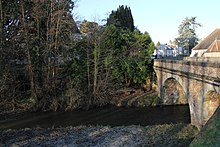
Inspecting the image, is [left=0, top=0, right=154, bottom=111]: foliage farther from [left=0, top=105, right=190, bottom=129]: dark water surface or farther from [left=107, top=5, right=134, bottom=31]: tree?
[left=107, top=5, right=134, bottom=31]: tree

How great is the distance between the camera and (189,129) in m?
16.0

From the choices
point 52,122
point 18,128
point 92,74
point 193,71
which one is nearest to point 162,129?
point 193,71

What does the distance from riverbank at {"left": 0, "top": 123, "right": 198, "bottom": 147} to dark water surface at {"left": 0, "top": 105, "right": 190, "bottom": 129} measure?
6.15 feet

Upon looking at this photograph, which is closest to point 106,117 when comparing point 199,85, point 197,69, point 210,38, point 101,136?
point 101,136

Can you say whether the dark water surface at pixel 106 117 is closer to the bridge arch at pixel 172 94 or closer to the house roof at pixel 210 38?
the bridge arch at pixel 172 94

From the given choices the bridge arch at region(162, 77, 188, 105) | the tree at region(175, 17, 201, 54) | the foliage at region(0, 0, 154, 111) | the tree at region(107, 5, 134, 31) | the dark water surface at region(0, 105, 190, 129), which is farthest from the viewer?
the tree at region(175, 17, 201, 54)

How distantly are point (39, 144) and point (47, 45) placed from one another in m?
12.7

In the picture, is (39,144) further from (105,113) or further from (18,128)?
(105,113)

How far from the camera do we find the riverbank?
13750 mm

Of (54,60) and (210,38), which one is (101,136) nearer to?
(54,60)

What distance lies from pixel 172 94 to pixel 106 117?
8.25m

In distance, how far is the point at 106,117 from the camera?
68.3ft

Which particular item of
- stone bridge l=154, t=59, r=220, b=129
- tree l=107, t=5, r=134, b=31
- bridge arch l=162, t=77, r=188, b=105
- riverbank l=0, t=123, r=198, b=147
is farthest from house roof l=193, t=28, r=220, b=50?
riverbank l=0, t=123, r=198, b=147

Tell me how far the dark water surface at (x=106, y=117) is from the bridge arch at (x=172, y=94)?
4.95 feet
